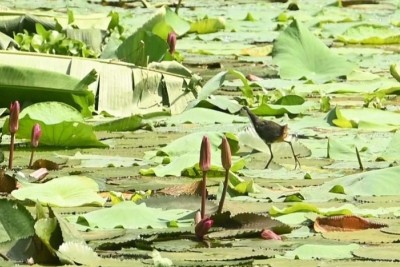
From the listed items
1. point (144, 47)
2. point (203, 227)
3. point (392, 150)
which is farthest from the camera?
point (144, 47)

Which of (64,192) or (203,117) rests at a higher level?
(64,192)

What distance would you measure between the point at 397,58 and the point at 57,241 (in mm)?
2782

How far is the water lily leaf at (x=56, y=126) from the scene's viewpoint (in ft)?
9.23

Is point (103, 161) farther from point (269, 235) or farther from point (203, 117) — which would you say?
point (269, 235)

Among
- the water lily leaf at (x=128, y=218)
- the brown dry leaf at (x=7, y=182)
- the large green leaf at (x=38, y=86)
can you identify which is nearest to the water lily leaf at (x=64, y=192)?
the brown dry leaf at (x=7, y=182)

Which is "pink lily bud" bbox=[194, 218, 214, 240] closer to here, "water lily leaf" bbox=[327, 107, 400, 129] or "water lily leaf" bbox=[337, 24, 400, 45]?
"water lily leaf" bbox=[327, 107, 400, 129]

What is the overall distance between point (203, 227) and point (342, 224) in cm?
26

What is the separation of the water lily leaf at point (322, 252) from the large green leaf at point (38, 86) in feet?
4.60

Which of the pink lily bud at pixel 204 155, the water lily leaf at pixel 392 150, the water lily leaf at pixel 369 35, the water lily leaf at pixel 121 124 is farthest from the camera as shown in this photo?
the water lily leaf at pixel 369 35

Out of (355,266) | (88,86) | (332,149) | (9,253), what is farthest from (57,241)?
(88,86)

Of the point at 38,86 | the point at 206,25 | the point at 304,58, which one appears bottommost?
the point at 206,25

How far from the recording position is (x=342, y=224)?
2.07 metres

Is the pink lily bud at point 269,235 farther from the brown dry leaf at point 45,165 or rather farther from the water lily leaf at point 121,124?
the water lily leaf at point 121,124

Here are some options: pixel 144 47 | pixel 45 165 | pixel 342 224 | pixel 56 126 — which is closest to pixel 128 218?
pixel 342 224
